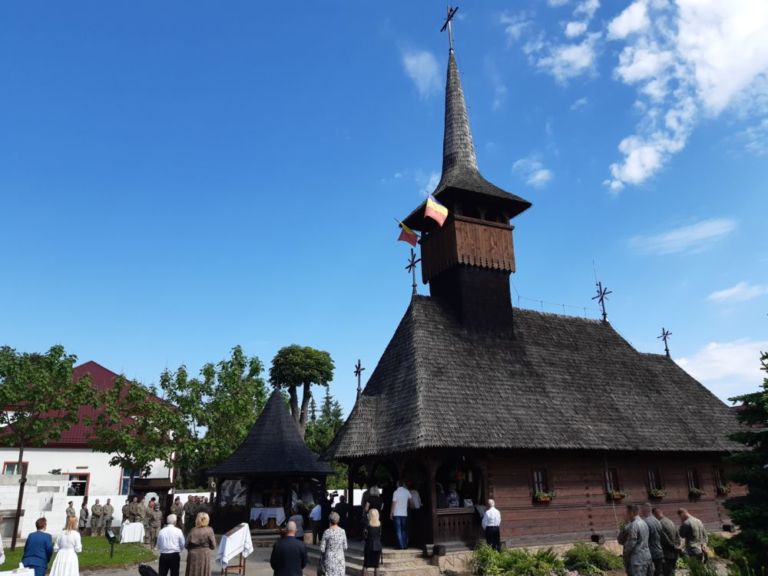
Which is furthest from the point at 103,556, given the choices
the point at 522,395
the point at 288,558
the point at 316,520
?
the point at 522,395

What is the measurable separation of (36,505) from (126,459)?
20.0ft

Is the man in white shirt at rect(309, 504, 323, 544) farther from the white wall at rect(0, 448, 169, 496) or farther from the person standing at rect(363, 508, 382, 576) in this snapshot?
the white wall at rect(0, 448, 169, 496)

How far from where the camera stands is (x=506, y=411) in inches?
637

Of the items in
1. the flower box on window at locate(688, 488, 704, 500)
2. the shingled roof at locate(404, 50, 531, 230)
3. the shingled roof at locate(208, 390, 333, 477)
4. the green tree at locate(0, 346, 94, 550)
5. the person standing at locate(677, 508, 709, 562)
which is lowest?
the person standing at locate(677, 508, 709, 562)

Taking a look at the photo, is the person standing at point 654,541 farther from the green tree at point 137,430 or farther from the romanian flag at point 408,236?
the green tree at point 137,430

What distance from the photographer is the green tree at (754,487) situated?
10892 mm

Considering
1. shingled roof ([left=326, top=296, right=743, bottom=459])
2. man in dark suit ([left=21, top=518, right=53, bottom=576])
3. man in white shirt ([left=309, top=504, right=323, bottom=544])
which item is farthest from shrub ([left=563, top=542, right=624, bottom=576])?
man in dark suit ([left=21, top=518, right=53, bottom=576])

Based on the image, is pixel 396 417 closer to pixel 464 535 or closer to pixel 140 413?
pixel 464 535

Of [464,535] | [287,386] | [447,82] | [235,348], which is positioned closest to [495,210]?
[447,82]

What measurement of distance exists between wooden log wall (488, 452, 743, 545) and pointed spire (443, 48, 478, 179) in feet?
35.2

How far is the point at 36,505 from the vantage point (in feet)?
63.5

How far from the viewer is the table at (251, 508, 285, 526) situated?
2033cm

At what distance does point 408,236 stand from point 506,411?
7075 mm

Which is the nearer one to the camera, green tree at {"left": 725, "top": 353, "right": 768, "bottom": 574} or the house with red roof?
green tree at {"left": 725, "top": 353, "right": 768, "bottom": 574}
